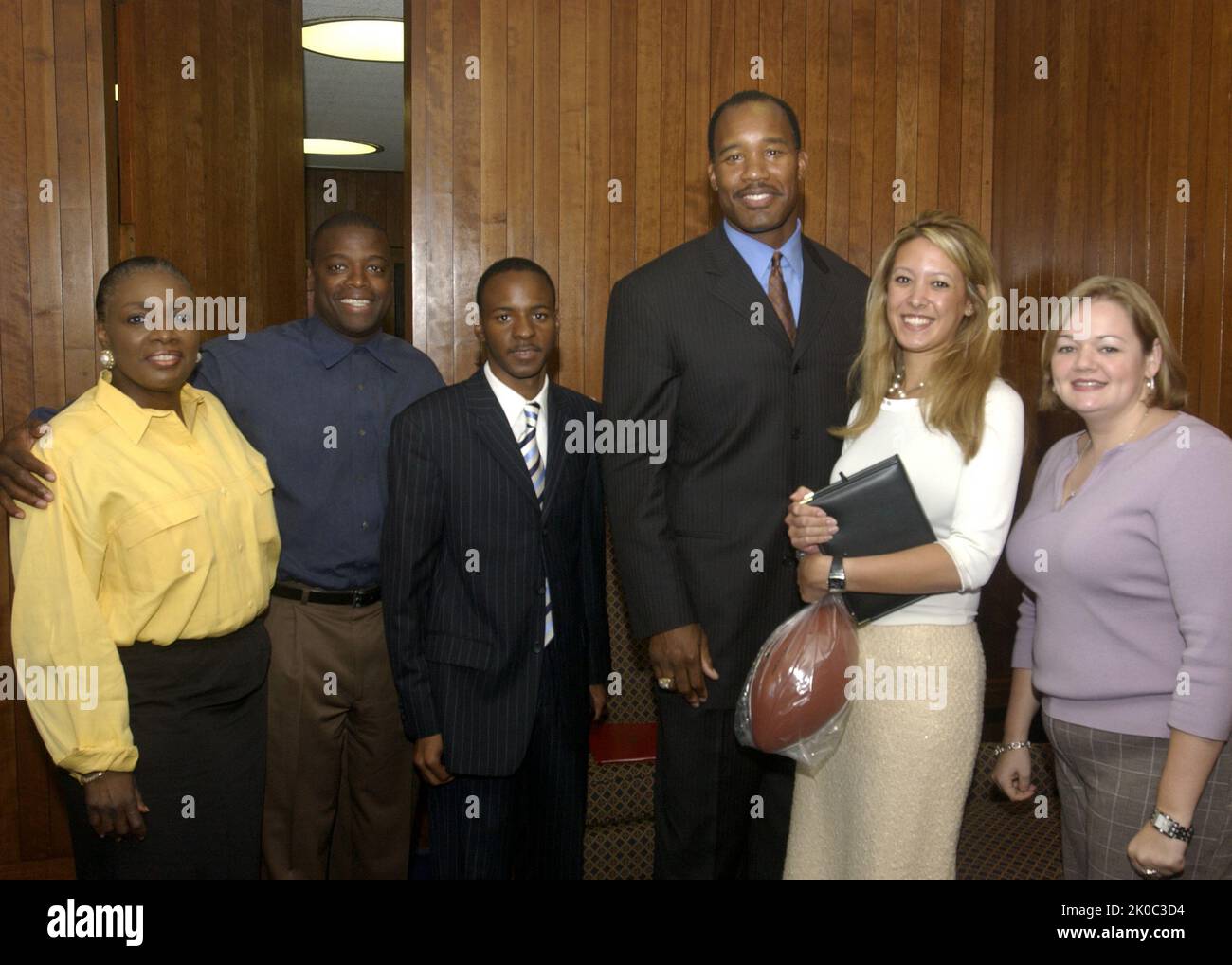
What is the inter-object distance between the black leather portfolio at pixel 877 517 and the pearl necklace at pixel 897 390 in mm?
192

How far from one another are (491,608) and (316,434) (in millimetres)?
703

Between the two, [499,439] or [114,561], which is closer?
[114,561]

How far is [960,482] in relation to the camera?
2.04 metres

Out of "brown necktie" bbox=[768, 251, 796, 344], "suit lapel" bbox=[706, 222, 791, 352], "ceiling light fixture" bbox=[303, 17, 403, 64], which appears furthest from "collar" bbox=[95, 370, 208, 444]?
"ceiling light fixture" bbox=[303, 17, 403, 64]

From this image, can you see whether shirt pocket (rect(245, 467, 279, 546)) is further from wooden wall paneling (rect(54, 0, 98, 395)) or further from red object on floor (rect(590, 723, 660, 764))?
wooden wall paneling (rect(54, 0, 98, 395))

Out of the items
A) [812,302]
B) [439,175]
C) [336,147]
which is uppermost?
[336,147]

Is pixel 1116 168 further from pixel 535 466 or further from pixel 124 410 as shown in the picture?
pixel 124 410

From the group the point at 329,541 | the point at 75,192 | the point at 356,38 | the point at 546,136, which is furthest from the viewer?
the point at 356,38

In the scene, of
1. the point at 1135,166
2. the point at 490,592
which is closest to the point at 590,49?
the point at 1135,166

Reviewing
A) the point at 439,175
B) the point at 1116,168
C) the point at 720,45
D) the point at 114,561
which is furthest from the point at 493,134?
the point at 114,561

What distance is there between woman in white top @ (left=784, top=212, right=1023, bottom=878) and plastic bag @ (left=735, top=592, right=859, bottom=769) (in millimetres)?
37

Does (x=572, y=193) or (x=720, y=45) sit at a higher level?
(x=720, y=45)

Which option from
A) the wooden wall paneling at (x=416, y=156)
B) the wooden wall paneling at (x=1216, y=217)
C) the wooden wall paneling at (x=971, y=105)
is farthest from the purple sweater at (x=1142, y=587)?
the wooden wall paneling at (x=971, y=105)
